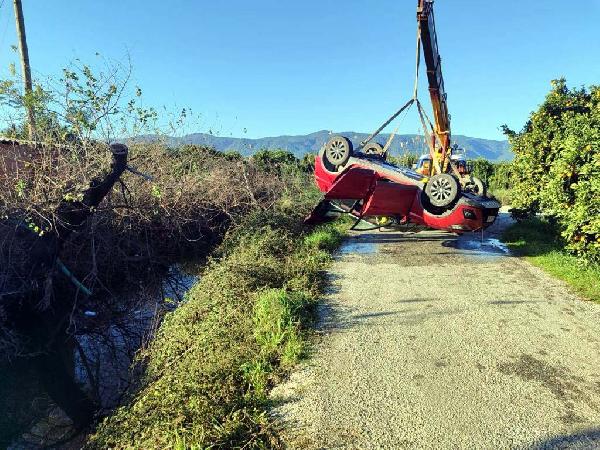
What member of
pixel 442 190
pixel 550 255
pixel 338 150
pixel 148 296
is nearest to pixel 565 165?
pixel 550 255

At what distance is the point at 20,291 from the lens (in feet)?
20.2

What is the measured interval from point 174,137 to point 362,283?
6859mm

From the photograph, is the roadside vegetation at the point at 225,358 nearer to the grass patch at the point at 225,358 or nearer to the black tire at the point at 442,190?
the grass patch at the point at 225,358

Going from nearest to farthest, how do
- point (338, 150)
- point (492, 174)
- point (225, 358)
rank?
point (225, 358) → point (338, 150) → point (492, 174)

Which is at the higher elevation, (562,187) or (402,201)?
(562,187)

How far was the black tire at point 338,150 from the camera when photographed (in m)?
9.62

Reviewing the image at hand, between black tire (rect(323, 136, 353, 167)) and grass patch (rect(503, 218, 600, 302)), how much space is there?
431 cm

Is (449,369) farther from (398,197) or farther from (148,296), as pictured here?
(148,296)

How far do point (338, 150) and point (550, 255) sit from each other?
16.2ft

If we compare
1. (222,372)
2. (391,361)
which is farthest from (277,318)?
(391,361)

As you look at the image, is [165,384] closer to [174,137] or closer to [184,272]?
[184,272]

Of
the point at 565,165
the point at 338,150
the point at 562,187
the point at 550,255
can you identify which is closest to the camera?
the point at 565,165

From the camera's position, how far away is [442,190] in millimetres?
8430

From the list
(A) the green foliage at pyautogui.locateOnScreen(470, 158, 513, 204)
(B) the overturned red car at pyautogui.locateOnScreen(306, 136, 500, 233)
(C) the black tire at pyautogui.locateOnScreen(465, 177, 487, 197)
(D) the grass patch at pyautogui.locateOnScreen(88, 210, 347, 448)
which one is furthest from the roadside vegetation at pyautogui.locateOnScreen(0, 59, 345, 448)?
(A) the green foliage at pyautogui.locateOnScreen(470, 158, 513, 204)
